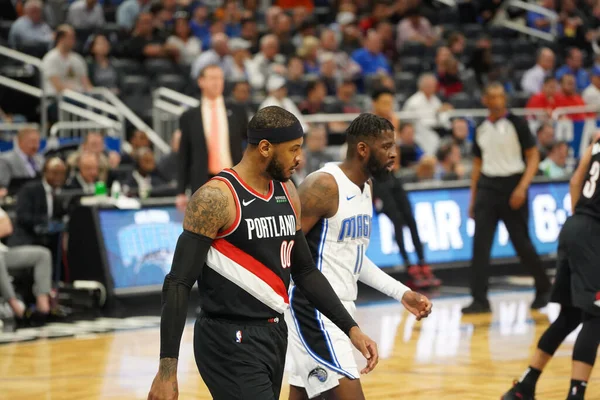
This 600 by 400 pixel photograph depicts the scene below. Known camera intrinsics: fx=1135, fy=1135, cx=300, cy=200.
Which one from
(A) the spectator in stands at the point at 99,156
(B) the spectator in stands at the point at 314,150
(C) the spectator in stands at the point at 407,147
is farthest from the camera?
(C) the spectator in stands at the point at 407,147

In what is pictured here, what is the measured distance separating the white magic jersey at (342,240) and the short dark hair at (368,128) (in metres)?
0.22

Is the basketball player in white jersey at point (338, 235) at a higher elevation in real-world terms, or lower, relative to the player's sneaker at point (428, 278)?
higher

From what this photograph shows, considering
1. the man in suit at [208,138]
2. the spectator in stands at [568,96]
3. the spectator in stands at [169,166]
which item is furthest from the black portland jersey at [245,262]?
the spectator in stands at [568,96]

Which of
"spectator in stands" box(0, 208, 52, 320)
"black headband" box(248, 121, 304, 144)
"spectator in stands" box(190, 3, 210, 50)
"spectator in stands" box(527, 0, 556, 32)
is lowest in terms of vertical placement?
"spectator in stands" box(0, 208, 52, 320)

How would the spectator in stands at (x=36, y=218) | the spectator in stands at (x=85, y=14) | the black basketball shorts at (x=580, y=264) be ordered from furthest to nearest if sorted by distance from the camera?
1. the spectator in stands at (x=85, y=14)
2. the spectator in stands at (x=36, y=218)
3. the black basketball shorts at (x=580, y=264)

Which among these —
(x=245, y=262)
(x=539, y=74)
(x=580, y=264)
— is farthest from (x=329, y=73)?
(x=245, y=262)

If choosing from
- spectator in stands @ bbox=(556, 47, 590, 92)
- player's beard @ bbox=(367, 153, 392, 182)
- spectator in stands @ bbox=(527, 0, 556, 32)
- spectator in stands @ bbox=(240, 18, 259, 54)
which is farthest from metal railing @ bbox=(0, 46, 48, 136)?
spectator in stands @ bbox=(527, 0, 556, 32)

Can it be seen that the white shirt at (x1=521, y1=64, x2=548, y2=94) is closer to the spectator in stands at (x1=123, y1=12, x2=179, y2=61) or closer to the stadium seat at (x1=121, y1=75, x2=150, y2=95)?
the spectator in stands at (x1=123, y1=12, x2=179, y2=61)

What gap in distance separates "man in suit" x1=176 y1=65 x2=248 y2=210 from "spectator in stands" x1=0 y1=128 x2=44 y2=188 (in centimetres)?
266

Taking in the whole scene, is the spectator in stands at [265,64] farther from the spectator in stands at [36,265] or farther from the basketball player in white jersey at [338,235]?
the basketball player in white jersey at [338,235]

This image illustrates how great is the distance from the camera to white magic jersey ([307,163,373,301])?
570 centimetres

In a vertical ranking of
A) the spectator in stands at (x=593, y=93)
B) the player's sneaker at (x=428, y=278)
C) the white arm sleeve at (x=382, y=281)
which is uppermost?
the spectator in stands at (x=593, y=93)

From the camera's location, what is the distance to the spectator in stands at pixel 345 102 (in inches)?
654

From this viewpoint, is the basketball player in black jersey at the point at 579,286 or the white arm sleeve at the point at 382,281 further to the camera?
the basketball player in black jersey at the point at 579,286
